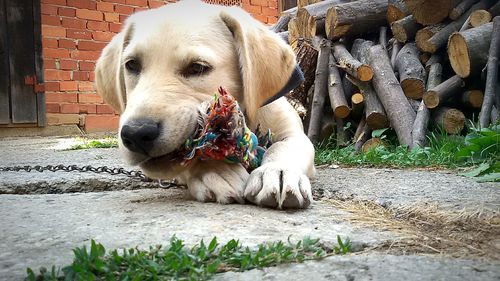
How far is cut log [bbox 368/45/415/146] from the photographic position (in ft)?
14.3

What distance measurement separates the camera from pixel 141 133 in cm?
189

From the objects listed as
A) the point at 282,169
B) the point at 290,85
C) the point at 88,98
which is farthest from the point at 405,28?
the point at 88,98

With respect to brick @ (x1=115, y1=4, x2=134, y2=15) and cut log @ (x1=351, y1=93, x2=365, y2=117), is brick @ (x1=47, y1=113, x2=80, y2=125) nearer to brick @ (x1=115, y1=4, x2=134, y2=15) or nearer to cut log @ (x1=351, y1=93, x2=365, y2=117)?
brick @ (x1=115, y1=4, x2=134, y2=15)

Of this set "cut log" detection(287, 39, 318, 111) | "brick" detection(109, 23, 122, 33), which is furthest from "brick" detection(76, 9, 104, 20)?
"cut log" detection(287, 39, 318, 111)

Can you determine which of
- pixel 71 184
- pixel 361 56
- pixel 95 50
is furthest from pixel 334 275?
pixel 95 50

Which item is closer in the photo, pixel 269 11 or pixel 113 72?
pixel 113 72

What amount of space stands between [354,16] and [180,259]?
15.0 ft

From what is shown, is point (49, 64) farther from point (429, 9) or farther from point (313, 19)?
point (429, 9)

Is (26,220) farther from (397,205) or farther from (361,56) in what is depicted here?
(361,56)

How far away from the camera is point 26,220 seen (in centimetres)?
170

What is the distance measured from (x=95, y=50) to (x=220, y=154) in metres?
7.80

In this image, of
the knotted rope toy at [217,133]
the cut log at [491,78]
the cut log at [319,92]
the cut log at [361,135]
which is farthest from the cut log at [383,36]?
the knotted rope toy at [217,133]

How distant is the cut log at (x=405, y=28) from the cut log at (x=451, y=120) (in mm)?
1002

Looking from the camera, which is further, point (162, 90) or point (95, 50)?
point (95, 50)
